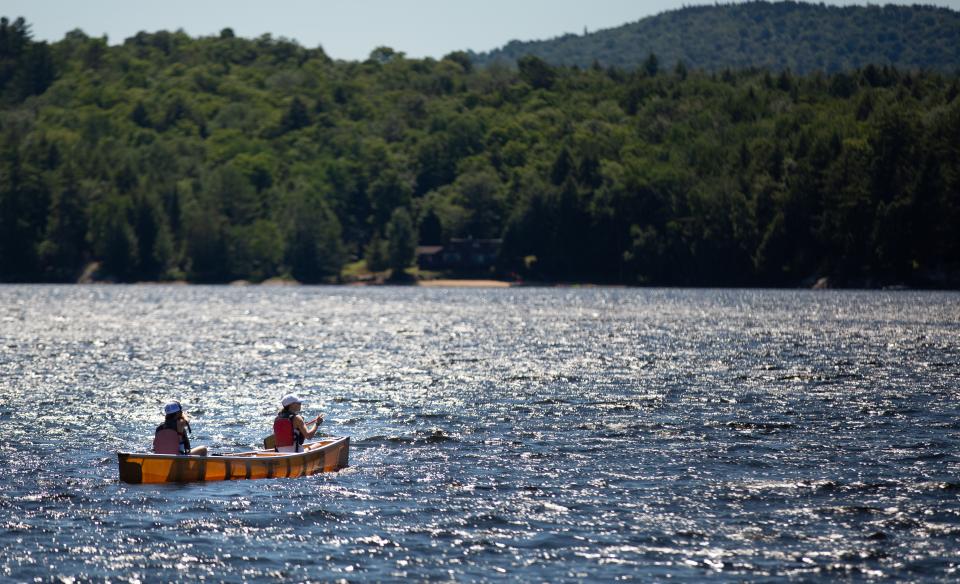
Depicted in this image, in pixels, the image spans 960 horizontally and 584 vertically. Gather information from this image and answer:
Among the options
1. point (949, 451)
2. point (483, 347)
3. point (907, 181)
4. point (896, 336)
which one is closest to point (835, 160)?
point (907, 181)

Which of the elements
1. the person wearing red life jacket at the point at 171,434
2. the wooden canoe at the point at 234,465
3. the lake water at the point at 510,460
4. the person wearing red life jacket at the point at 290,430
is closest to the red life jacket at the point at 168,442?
the person wearing red life jacket at the point at 171,434

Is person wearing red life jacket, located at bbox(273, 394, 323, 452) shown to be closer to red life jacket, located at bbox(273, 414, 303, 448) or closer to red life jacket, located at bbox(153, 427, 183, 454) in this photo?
red life jacket, located at bbox(273, 414, 303, 448)

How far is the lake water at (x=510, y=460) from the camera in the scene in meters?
27.9

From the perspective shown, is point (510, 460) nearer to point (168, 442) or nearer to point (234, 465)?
point (234, 465)

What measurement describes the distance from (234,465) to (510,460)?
8.73m

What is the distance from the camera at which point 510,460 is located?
40.1 metres

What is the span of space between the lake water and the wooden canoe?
0.47 meters

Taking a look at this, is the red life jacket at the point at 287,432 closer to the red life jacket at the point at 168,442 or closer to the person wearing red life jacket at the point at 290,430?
the person wearing red life jacket at the point at 290,430

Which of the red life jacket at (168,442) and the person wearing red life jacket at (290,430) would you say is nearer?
the red life jacket at (168,442)

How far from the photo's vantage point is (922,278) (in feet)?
610

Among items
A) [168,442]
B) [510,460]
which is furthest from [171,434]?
[510,460]

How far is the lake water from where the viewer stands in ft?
91.5

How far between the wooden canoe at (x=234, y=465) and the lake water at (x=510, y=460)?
1.53ft

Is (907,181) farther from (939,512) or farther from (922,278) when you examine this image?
(939,512)
